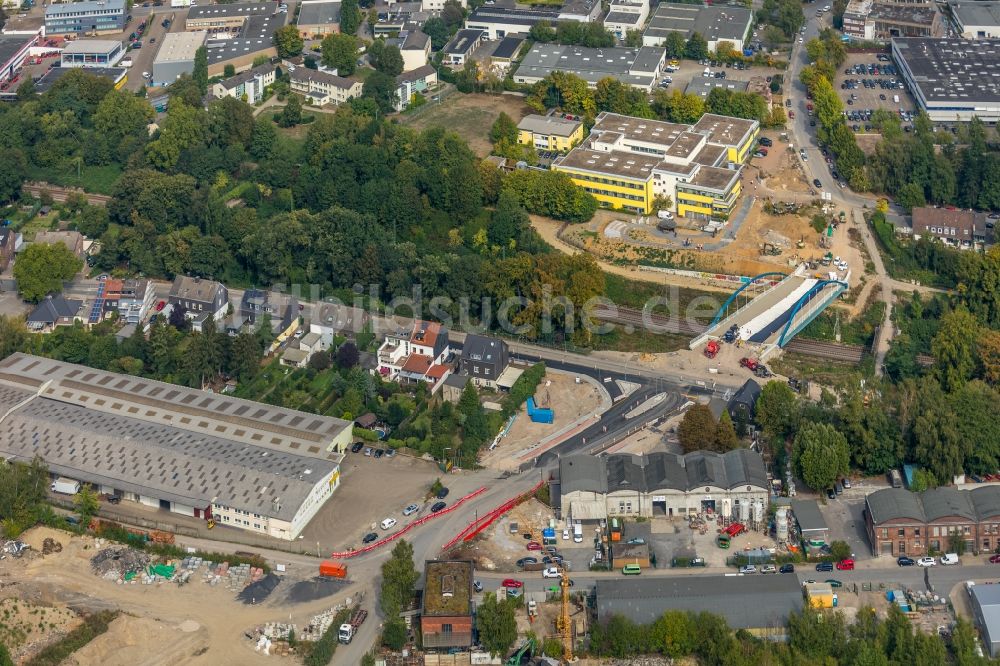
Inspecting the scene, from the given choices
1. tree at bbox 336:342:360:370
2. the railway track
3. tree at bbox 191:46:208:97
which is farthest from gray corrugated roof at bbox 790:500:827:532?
tree at bbox 191:46:208:97

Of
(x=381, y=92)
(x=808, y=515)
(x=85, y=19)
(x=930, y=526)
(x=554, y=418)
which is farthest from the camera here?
(x=85, y=19)

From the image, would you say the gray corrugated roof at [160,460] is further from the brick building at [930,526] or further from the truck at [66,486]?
the brick building at [930,526]

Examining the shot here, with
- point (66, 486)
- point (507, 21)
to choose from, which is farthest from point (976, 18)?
point (66, 486)

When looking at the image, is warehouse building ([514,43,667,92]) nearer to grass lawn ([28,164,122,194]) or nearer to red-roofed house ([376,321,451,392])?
grass lawn ([28,164,122,194])

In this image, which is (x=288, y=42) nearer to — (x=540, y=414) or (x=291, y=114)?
(x=291, y=114)

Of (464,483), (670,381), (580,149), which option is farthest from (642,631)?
(580,149)
